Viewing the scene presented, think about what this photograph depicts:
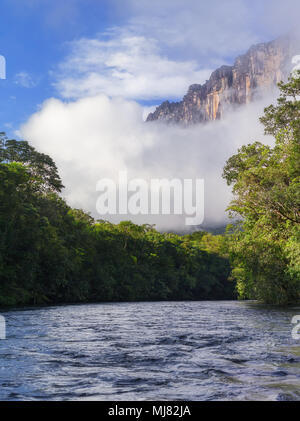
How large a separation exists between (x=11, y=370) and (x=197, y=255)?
3727 inches

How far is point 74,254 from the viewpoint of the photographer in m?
59.0

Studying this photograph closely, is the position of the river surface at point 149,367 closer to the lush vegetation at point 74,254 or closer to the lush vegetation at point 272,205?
the lush vegetation at point 272,205

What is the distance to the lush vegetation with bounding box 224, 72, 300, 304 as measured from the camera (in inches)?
1250

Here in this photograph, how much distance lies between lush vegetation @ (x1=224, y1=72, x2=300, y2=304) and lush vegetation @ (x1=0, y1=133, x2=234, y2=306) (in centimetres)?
376

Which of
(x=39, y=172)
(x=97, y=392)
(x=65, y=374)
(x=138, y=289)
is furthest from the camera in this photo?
(x=138, y=289)

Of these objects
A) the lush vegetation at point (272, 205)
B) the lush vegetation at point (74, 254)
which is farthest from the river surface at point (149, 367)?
the lush vegetation at point (74, 254)

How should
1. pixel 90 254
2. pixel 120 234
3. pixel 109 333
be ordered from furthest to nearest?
pixel 120 234, pixel 90 254, pixel 109 333

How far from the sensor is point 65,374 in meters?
8.98

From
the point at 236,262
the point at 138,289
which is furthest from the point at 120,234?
the point at 236,262

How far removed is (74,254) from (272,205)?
3363 centimetres

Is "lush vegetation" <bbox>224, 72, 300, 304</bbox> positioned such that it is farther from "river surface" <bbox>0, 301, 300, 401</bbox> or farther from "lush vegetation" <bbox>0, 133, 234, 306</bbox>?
"river surface" <bbox>0, 301, 300, 401</bbox>

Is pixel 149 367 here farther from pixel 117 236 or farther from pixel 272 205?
pixel 117 236

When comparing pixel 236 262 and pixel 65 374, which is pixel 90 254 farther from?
pixel 65 374

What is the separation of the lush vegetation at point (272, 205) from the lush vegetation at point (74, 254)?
3761mm
